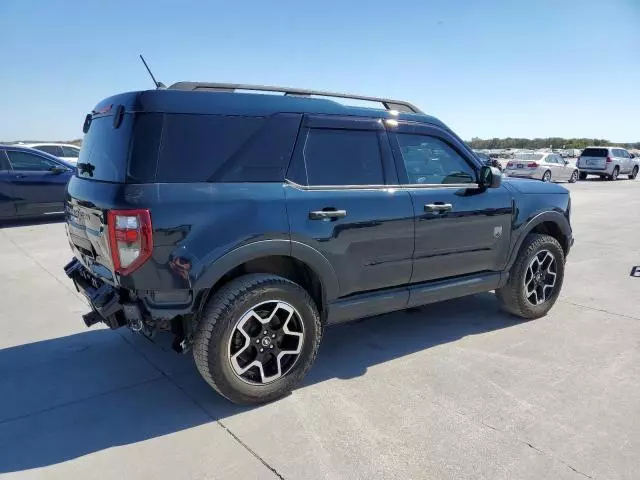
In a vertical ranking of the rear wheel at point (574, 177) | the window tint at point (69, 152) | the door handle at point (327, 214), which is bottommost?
the rear wheel at point (574, 177)

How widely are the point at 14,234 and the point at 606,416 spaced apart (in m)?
9.75

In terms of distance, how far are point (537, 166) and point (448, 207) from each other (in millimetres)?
19131

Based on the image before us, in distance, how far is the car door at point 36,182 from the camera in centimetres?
982

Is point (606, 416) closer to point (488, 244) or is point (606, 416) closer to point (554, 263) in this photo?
point (488, 244)

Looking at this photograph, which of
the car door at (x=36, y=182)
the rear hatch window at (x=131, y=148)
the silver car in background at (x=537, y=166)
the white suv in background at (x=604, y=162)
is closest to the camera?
the rear hatch window at (x=131, y=148)

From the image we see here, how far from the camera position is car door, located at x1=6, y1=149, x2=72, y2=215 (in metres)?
9.82

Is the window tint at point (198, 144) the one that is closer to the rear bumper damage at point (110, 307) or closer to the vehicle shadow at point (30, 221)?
the rear bumper damage at point (110, 307)

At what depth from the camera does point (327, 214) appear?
3260 mm

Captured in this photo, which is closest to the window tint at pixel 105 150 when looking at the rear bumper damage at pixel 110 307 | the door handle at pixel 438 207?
the rear bumper damage at pixel 110 307

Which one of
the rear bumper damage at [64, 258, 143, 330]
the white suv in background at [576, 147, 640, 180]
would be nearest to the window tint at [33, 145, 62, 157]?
the rear bumper damage at [64, 258, 143, 330]

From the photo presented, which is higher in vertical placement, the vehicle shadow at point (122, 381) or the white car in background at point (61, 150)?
the white car in background at point (61, 150)

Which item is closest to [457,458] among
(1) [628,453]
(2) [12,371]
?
(1) [628,453]

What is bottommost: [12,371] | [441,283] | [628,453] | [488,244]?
[628,453]

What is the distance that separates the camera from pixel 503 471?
251 cm
